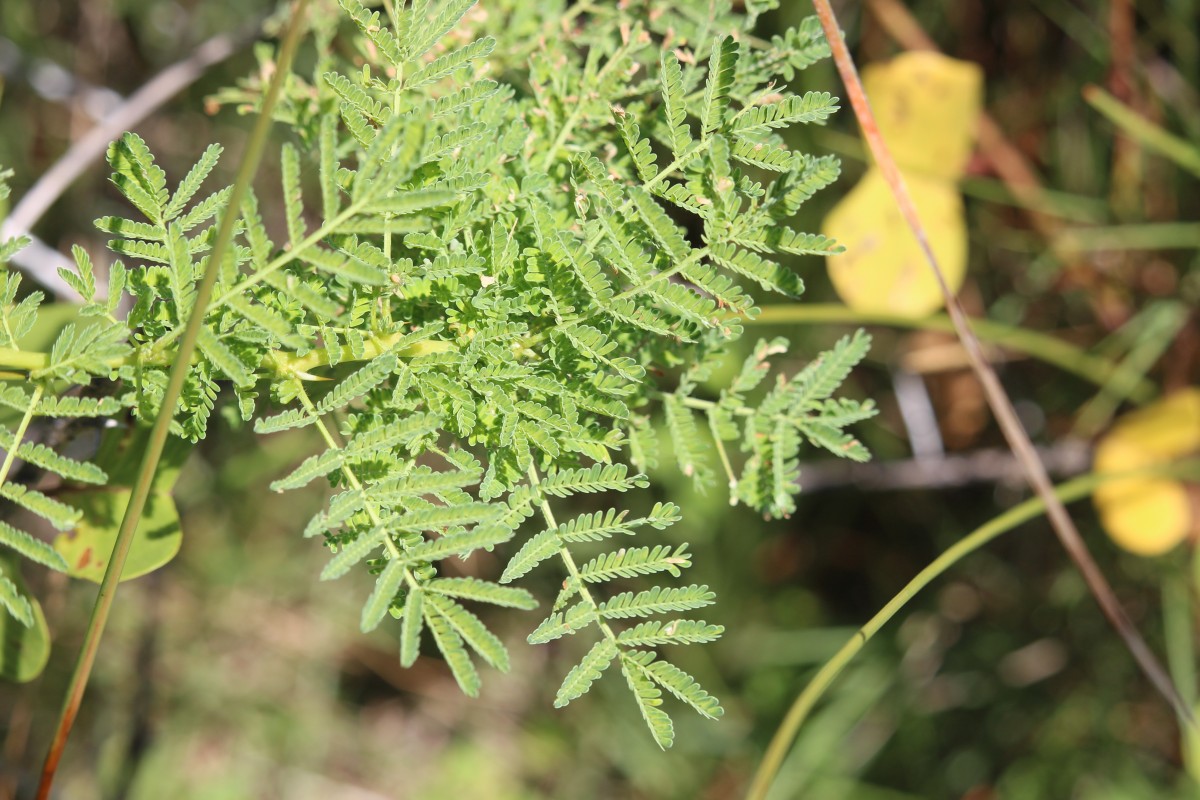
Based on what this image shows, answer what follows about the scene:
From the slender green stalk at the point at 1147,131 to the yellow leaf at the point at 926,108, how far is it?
204mm

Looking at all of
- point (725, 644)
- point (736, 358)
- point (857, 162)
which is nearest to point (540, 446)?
point (736, 358)

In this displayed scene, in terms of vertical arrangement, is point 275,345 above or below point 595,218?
below

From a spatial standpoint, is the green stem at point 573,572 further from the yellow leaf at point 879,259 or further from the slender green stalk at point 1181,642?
the slender green stalk at point 1181,642

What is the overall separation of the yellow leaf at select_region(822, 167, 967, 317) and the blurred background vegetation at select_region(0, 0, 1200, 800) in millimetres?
264

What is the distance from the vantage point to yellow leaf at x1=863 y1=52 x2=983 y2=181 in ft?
4.80

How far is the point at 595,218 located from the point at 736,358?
3.58 ft

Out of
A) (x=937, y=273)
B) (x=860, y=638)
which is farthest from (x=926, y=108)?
(x=860, y=638)

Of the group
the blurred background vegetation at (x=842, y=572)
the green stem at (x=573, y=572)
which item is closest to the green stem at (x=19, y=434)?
the green stem at (x=573, y=572)

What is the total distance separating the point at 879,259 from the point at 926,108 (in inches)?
11.0

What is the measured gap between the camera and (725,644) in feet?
6.60

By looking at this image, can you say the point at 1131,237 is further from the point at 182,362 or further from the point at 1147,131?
the point at 182,362

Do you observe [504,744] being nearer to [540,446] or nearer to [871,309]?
[871,309]

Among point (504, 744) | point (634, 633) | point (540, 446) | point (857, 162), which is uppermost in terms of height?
point (857, 162)

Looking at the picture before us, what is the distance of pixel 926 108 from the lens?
149 centimetres
